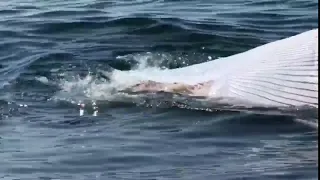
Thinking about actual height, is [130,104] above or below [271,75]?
below

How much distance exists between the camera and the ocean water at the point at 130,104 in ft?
21.5

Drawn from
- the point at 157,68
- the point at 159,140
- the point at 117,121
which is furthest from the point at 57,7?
the point at 159,140

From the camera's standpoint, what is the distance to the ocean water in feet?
21.5

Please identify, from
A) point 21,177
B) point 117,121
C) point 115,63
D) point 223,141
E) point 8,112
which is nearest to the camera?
point 21,177

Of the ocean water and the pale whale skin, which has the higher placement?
the pale whale skin

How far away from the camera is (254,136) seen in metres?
7.54

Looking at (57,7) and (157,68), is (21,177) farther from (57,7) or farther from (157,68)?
(57,7)

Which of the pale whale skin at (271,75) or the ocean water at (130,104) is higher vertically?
the pale whale skin at (271,75)

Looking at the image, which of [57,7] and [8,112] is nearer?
[8,112]

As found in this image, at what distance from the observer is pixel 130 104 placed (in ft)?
31.1

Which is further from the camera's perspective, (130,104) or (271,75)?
(130,104)

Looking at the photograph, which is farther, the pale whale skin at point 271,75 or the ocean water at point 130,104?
the pale whale skin at point 271,75

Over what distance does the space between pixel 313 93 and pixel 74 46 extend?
6.23 m

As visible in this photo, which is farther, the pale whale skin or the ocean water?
the pale whale skin
